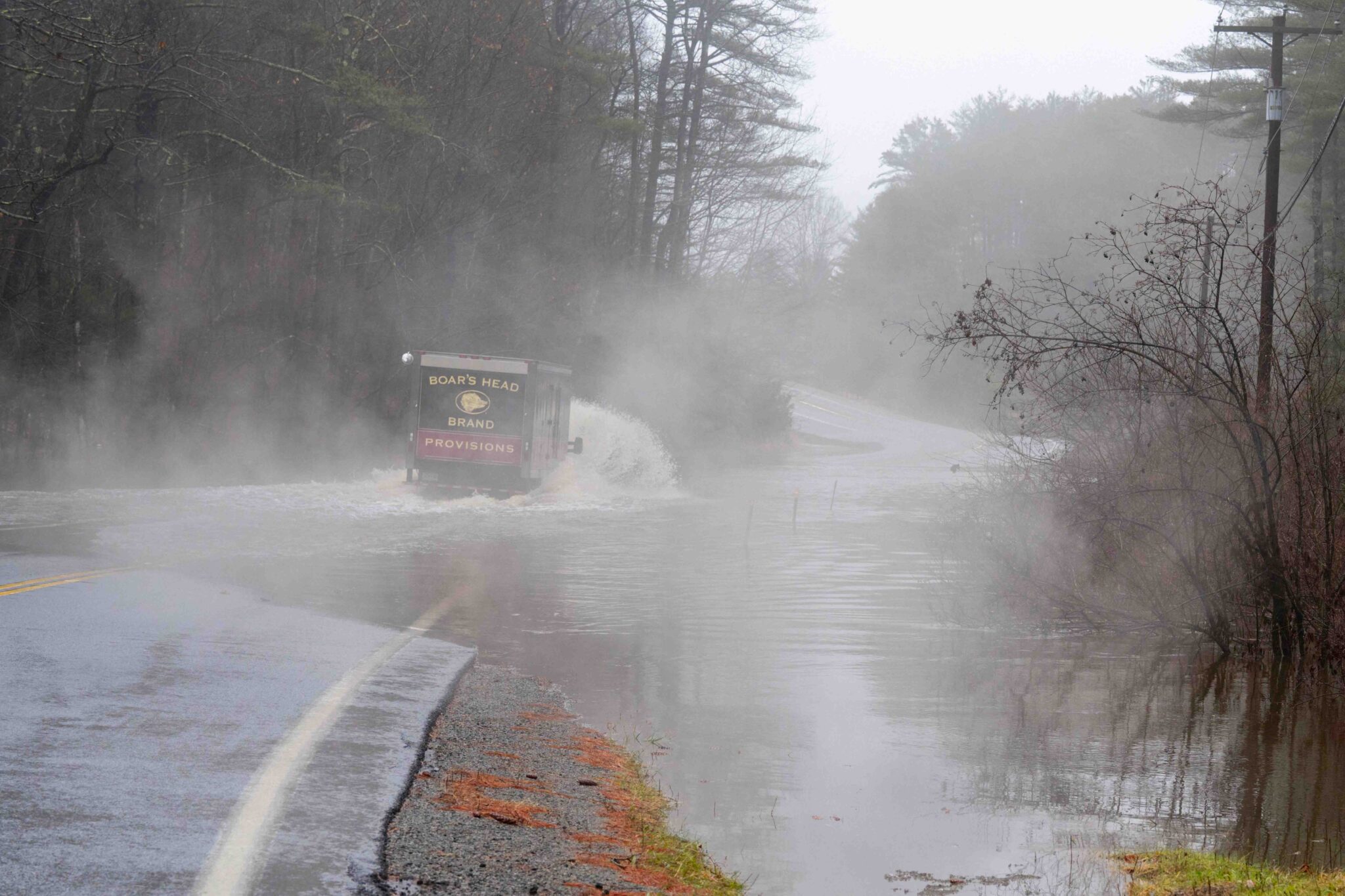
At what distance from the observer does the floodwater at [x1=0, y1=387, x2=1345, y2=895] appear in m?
7.52

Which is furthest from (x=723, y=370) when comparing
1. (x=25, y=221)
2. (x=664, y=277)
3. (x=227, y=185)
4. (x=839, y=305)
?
(x=839, y=305)

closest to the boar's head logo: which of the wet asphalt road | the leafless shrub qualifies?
the leafless shrub

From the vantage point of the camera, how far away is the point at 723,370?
165 ft

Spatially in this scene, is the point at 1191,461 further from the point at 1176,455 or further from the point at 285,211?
the point at 285,211

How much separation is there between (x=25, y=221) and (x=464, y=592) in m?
14.0

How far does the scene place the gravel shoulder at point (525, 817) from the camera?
5.45m

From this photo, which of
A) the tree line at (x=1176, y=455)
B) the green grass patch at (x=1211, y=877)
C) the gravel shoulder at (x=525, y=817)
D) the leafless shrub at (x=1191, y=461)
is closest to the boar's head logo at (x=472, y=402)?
the tree line at (x=1176, y=455)

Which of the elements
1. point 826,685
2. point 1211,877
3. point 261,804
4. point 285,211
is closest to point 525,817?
point 261,804

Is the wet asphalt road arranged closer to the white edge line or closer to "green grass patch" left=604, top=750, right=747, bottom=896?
the white edge line

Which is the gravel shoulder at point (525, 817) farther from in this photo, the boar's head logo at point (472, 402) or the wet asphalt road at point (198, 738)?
the boar's head logo at point (472, 402)

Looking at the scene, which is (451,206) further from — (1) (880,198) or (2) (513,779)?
(1) (880,198)

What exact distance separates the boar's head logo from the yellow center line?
1294 centimetres

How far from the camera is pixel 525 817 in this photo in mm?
6488

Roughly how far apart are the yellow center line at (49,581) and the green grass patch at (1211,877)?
934 centimetres
